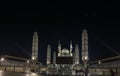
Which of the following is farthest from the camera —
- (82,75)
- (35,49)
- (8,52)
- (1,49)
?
(35,49)

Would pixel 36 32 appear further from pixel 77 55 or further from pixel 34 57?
pixel 77 55

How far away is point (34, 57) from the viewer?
123m

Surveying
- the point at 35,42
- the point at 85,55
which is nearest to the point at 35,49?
the point at 35,42

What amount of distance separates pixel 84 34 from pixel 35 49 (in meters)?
28.5

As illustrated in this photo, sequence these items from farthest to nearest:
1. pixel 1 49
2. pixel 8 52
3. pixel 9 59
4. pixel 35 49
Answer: pixel 35 49
pixel 8 52
pixel 1 49
pixel 9 59

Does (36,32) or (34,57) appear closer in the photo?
(34,57)

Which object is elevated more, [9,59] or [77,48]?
[77,48]

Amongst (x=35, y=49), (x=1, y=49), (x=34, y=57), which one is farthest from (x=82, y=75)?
(x=35, y=49)

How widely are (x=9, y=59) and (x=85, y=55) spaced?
47430mm

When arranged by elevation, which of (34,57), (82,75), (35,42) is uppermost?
(35,42)

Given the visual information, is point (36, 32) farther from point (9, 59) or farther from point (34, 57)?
point (9, 59)

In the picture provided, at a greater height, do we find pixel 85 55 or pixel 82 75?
pixel 85 55

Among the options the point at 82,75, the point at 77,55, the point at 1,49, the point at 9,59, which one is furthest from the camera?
the point at 77,55

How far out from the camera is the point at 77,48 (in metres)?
194
